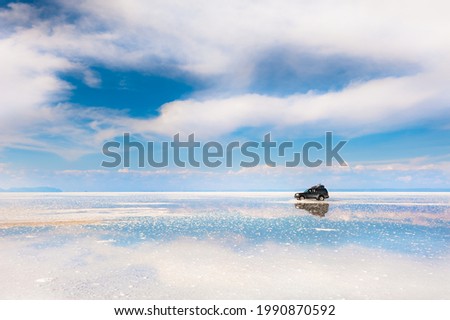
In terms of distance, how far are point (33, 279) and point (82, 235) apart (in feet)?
26.5

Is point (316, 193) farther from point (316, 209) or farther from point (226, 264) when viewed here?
point (226, 264)

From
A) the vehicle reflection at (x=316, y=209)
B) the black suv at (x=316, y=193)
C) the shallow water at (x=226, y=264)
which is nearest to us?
the shallow water at (x=226, y=264)

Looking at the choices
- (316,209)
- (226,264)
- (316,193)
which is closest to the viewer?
(226,264)

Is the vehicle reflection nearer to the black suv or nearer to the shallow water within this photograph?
the shallow water

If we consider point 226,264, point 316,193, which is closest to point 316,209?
point 316,193

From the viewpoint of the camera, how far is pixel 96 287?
909cm

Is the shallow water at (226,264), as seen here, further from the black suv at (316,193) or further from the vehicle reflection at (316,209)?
the black suv at (316,193)

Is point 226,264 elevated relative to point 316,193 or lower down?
lower down

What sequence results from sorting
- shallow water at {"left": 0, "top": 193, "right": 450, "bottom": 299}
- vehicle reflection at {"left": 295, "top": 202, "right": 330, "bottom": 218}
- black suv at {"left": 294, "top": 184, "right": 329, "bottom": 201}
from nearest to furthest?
shallow water at {"left": 0, "top": 193, "right": 450, "bottom": 299}, vehicle reflection at {"left": 295, "top": 202, "right": 330, "bottom": 218}, black suv at {"left": 294, "top": 184, "right": 329, "bottom": 201}

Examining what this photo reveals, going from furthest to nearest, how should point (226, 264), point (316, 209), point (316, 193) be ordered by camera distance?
point (316, 193), point (316, 209), point (226, 264)

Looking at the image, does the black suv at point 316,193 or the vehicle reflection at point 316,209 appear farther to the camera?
the black suv at point 316,193

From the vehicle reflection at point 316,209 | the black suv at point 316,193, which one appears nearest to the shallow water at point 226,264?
the vehicle reflection at point 316,209

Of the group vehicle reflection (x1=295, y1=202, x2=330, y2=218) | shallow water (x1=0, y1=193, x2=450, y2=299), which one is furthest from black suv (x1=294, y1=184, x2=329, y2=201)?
shallow water (x1=0, y1=193, x2=450, y2=299)
